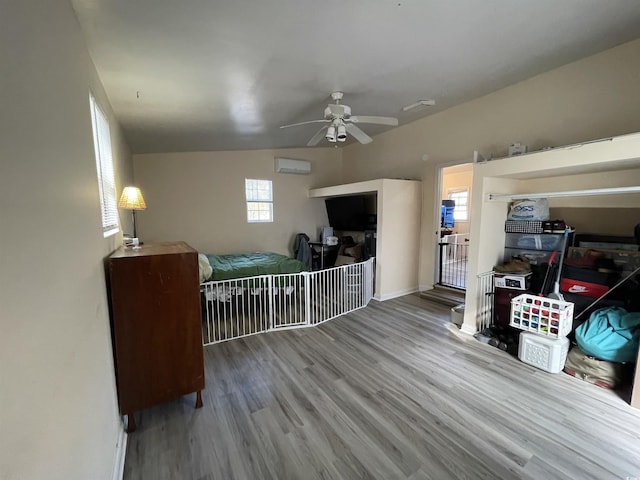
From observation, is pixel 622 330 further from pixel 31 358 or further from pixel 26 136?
pixel 26 136

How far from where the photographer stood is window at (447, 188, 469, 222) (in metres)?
7.82

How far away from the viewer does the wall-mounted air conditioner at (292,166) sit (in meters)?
6.21

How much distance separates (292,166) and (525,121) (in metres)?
4.33

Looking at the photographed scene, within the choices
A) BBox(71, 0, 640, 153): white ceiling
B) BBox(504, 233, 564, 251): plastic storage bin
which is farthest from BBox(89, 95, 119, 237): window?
BBox(504, 233, 564, 251): plastic storage bin

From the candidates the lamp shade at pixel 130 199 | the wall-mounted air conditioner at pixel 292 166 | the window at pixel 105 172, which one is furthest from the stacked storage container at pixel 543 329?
the wall-mounted air conditioner at pixel 292 166

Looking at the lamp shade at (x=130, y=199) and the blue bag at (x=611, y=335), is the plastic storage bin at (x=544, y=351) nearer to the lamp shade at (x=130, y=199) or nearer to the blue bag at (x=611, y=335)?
the blue bag at (x=611, y=335)

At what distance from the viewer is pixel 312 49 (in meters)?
2.38

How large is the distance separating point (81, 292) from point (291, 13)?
7.05 feet

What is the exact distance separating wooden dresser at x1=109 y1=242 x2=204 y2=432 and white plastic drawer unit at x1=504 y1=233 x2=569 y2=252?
399 cm

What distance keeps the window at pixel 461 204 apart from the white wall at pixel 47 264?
8.34 m

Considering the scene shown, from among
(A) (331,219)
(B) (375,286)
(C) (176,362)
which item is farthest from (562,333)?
(A) (331,219)

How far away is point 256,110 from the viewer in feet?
11.7

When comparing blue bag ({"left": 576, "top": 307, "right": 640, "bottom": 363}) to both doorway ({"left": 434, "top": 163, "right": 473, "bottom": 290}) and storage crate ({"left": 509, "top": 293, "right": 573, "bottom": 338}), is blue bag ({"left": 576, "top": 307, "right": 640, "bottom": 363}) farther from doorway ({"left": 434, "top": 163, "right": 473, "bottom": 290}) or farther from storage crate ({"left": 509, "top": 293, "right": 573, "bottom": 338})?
doorway ({"left": 434, "top": 163, "right": 473, "bottom": 290})

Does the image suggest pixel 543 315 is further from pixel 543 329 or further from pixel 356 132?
pixel 356 132
